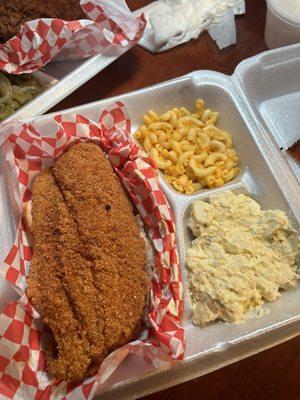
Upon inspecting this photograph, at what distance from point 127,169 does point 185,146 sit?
279mm

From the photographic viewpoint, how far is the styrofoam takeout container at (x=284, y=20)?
197 centimetres

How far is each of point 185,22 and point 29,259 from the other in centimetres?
138

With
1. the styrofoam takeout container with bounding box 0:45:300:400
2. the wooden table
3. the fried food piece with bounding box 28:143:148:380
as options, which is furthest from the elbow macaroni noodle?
the wooden table

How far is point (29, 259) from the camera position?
4.58 ft

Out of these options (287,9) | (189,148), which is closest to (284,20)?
(287,9)

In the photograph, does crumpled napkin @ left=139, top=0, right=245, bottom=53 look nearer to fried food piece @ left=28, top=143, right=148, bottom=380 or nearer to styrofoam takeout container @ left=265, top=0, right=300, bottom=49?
styrofoam takeout container @ left=265, top=0, right=300, bottom=49

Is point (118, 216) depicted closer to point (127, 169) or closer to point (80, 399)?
point (127, 169)

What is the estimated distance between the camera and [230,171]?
5.49ft

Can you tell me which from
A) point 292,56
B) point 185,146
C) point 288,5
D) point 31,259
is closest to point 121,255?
Answer: point 31,259

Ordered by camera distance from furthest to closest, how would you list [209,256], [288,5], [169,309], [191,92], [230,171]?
[288,5], [191,92], [230,171], [209,256], [169,309]

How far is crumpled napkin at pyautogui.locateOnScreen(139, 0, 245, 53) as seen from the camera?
82.4 inches

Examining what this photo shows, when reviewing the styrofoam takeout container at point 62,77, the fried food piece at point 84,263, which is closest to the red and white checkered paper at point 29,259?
the fried food piece at point 84,263

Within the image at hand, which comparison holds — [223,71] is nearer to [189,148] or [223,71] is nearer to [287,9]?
[287,9]

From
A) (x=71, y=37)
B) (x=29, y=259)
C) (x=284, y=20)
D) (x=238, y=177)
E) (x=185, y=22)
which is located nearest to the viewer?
(x=29, y=259)
